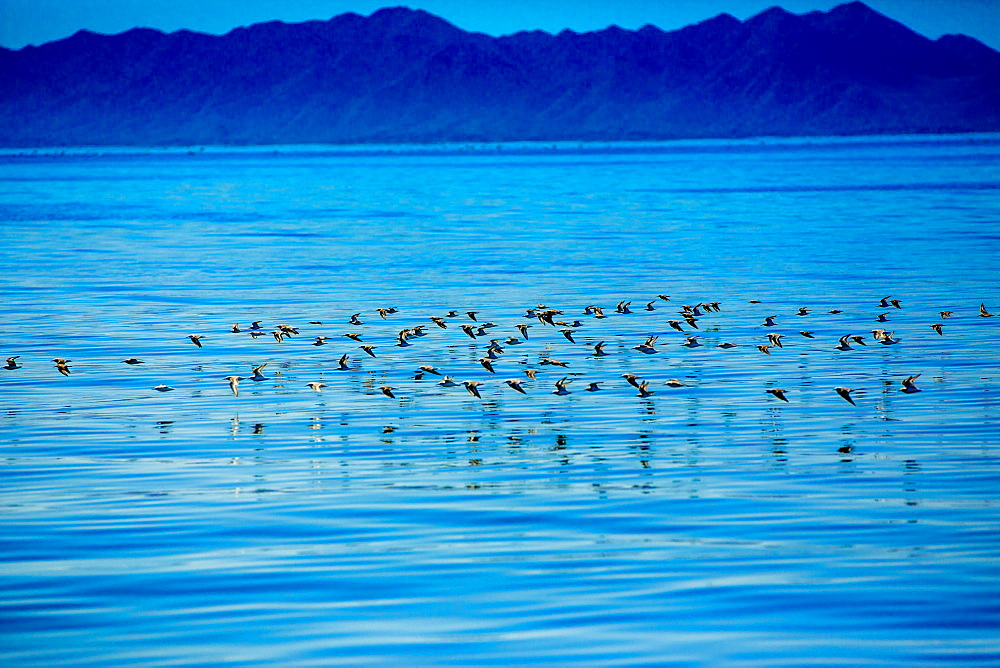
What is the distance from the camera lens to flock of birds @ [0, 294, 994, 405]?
19891 mm

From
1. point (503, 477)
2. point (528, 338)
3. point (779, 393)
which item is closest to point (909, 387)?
point (779, 393)

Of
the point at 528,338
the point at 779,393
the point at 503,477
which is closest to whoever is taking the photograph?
the point at 503,477

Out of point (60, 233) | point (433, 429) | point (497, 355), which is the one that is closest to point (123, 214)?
point (60, 233)

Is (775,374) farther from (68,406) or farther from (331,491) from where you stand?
(68,406)

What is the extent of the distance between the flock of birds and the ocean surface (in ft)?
0.51

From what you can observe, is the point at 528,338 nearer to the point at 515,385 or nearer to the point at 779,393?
the point at 515,385

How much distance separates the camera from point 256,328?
2652 centimetres

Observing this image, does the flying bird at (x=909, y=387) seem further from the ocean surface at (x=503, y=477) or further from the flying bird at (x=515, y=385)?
the flying bird at (x=515, y=385)

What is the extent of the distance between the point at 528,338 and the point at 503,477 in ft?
36.1

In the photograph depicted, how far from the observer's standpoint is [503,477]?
14531 mm

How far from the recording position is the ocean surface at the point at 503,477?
394 inches

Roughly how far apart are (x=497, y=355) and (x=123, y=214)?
56822 millimetres

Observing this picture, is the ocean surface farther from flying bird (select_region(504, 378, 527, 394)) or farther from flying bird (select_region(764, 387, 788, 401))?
flying bird (select_region(504, 378, 527, 394))

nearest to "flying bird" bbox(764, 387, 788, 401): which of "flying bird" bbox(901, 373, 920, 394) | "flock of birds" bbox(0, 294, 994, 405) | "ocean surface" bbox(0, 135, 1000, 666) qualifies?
"flock of birds" bbox(0, 294, 994, 405)
